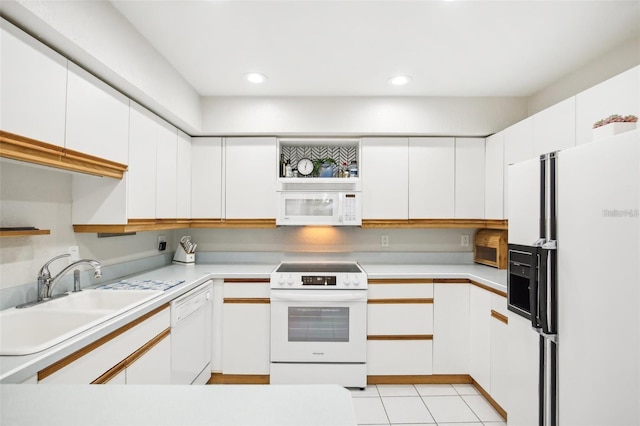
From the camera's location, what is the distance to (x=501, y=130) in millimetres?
2770

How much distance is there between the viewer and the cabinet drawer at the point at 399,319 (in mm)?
2510

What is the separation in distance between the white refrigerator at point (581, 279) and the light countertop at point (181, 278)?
739 mm

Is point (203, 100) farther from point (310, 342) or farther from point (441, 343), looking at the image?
point (441, 343)

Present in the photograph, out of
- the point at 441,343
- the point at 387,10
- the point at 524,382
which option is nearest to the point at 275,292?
the point at 441,343

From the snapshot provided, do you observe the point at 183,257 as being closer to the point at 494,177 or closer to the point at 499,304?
the point at 499,304

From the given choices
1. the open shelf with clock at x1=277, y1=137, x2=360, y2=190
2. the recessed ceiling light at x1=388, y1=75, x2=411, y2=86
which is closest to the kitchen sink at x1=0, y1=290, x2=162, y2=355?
the open shelf with clock at x1=277, y1=137, x2=360, y2=190

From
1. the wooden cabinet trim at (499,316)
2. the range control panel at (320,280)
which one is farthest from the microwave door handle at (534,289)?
the range control panel at (320,280)

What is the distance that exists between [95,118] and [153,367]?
4.40ft

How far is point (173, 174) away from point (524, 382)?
2611 millimetres

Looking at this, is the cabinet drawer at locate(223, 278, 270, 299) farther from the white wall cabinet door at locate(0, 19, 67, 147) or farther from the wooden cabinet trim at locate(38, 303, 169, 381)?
the white wall cabinet door at locate(0, 19, 67, 147)

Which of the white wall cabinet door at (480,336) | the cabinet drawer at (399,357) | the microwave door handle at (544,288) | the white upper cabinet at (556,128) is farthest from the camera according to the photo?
the cabinet drawer at (399,357)

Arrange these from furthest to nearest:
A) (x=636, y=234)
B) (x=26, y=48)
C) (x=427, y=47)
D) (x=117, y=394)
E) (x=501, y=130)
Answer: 1. (x=501, y=130)
2. (x=427, y=47)
3. (x=26, y=48)
4. (x=636, y=234)
5. (x=117, y=394)

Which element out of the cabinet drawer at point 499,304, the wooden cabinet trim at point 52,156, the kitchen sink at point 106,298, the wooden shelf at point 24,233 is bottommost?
the cabinet drawer at point 499,304

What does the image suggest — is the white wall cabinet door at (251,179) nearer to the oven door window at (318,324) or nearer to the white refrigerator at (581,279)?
the oven door window at (318,324)
